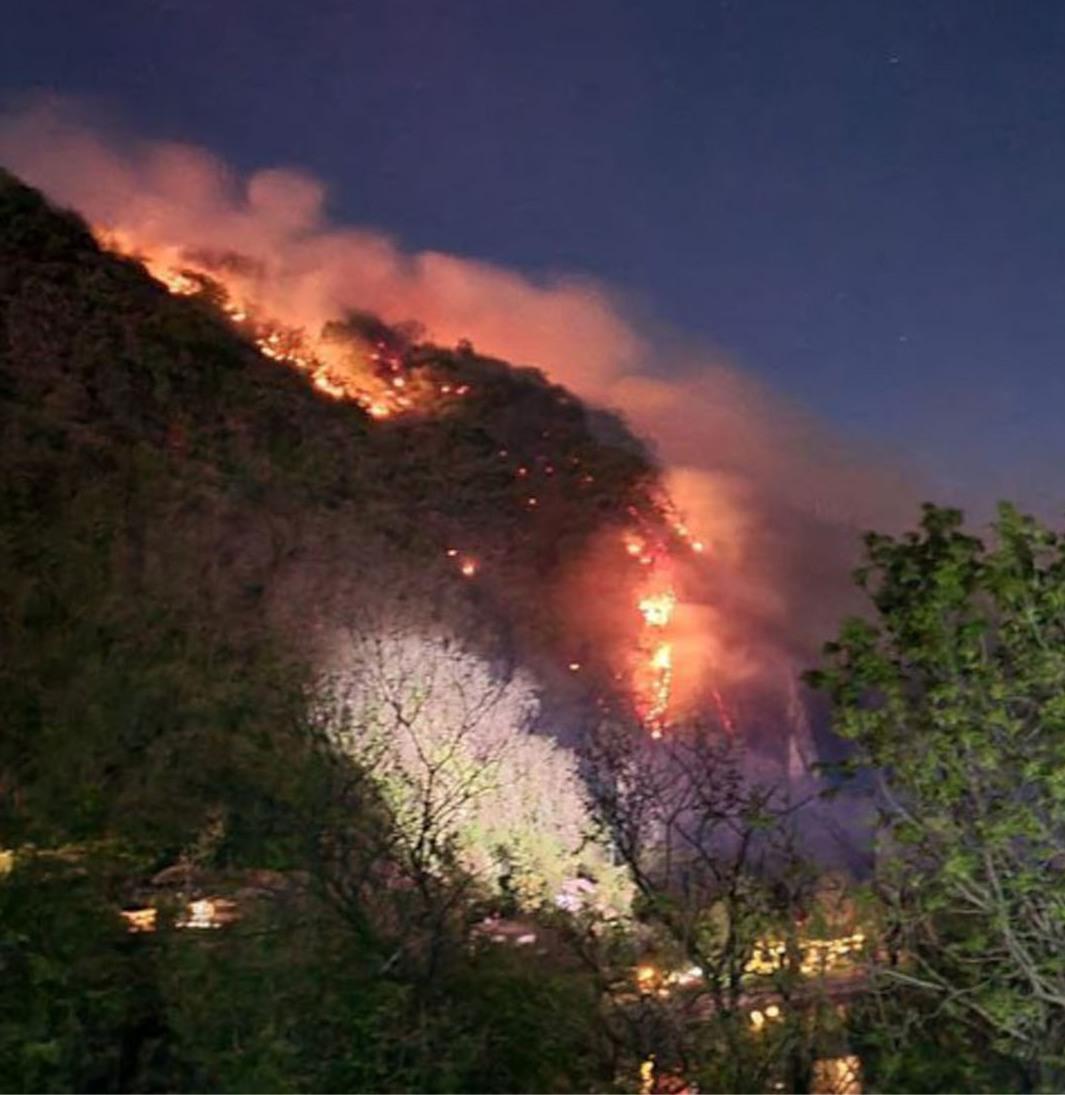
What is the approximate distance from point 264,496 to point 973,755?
15.8 metres

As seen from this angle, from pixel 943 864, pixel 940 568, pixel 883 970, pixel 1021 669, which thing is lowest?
pixel 883 970

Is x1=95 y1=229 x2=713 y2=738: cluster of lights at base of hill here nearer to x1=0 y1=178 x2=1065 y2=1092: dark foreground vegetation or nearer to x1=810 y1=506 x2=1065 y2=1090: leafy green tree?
x1=0 y1=178 x2=1065 y2=1092: dark foreground vegetation

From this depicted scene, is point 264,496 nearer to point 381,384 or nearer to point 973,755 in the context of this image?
point 381,384

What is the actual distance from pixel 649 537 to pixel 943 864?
67.6 feet

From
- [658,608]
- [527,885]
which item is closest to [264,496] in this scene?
[658,608]

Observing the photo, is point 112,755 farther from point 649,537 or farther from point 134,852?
point 649,537

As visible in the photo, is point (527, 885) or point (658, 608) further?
point (658, 608)

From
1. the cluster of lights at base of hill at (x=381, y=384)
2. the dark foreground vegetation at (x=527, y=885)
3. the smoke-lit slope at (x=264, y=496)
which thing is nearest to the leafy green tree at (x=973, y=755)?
the dark foreground vegetation at (x=527, y=885)

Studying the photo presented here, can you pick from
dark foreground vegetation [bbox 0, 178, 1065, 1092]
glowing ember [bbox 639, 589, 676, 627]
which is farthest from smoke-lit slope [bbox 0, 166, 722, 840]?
dark foreground vegetation [bbox 0, 178, 1065, 1092]

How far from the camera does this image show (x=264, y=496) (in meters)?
20.4

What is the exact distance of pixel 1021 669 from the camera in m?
6.04

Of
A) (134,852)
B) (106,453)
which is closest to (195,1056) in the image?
(134,852)

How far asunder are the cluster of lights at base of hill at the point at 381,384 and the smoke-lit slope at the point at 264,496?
8 centimetres

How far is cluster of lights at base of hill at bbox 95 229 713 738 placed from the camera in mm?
25828
